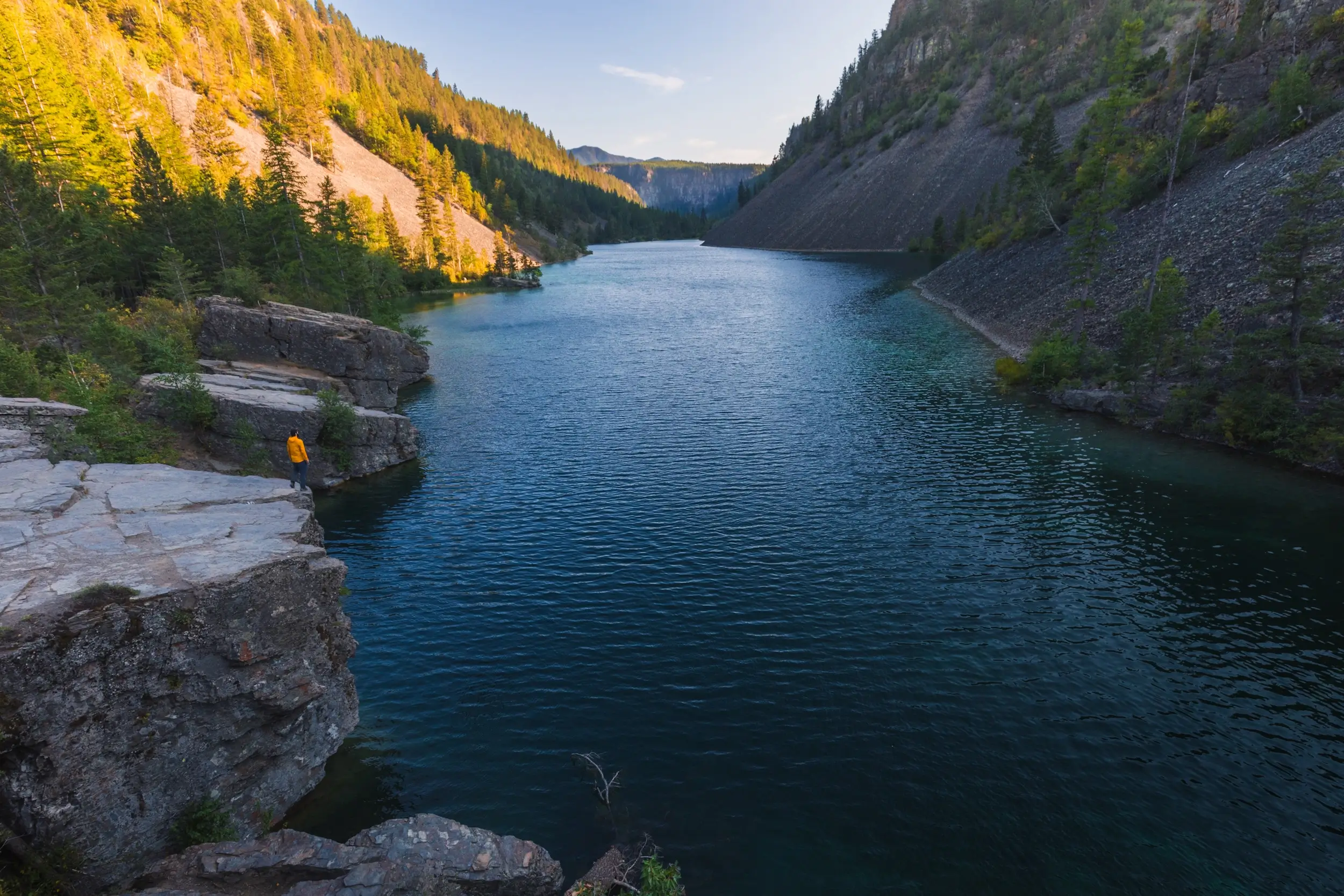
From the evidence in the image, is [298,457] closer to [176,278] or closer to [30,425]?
[30,425]

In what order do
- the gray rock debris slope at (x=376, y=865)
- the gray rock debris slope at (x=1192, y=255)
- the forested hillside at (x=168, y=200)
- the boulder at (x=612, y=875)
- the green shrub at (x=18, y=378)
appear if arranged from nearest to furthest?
the gray rock debris slope at (x=376, y=865) < the boulder at (x=612, y=875) < the green shrub at (x=18, y=378) < the forested hillside at (x=168, y=200) < the gray rock debris slope at (x=1192, y=255)

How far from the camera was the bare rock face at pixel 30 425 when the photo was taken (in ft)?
65.3

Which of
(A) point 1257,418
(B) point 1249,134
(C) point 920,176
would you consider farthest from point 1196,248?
(C) point 920,176

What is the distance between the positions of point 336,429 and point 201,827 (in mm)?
26878

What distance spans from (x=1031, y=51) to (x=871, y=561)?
200 meters

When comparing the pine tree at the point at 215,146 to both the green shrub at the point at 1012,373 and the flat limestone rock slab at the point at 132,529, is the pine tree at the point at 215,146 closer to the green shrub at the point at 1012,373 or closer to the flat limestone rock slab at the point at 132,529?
the flat limestone rock slab at the point at 132,529

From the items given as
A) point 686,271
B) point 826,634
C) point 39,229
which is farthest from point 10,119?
point 686,271

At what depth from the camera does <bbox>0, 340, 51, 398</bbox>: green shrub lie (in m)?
27.0

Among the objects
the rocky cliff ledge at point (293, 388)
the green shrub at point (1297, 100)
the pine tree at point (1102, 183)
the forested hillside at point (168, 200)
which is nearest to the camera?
the rocky cliff ledge at point (293, 388)

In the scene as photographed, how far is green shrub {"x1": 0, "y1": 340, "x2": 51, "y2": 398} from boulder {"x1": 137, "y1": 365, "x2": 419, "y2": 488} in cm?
460

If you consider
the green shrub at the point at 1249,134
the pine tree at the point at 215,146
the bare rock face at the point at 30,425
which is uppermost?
the pine tree at the point at 215,146

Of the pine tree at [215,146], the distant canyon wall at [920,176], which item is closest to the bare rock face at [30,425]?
the pine tree at [215,146]

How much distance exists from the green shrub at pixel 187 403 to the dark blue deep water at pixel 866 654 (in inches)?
338

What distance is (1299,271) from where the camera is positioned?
1238 inches
